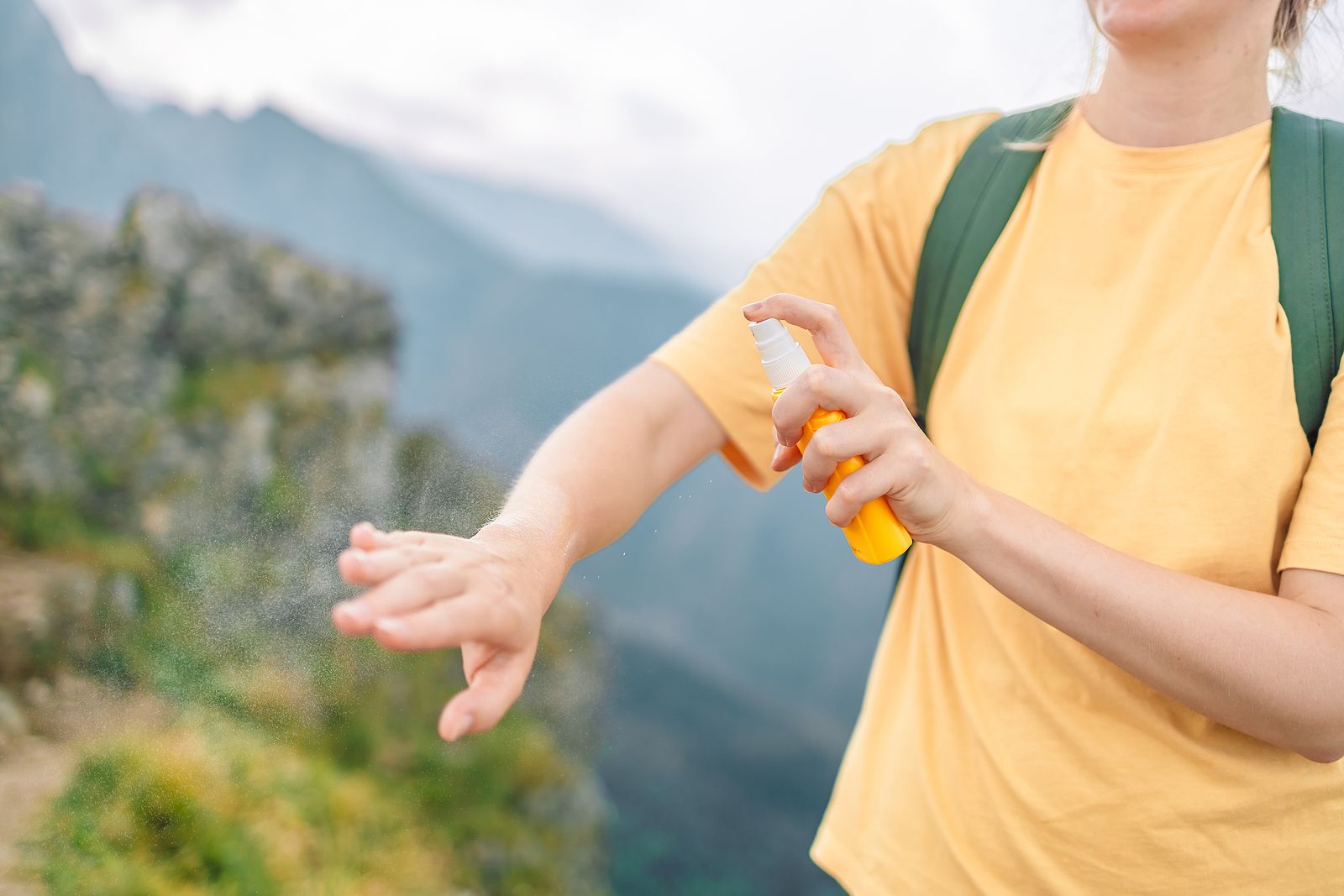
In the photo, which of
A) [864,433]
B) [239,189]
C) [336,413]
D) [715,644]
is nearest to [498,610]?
[864,433]

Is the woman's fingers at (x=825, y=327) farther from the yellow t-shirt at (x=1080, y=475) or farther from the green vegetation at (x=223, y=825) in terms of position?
the green vegetation at (x=223, y=825)

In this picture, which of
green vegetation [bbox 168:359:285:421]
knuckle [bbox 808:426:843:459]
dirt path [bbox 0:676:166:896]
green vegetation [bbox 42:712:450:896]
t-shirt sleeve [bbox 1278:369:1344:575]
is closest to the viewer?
knuckle [bbox 808:426:843:459]

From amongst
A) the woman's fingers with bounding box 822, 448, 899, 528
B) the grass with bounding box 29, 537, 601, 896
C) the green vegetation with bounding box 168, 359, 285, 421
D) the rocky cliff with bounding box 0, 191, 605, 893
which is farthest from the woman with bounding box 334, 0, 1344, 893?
the green vegetation with bounding box 168, 359, 285, 421

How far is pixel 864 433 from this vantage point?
657 millimetres

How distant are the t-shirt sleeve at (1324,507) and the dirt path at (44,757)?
3475 mm

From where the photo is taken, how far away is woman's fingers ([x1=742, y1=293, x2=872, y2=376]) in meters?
0.69

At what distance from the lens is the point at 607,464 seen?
0.87m

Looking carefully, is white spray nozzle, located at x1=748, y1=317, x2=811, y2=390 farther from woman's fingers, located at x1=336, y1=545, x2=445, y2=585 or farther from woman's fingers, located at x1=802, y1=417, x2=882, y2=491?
woman's fingers, located at x1=336, y1=545, x2=445, y2=585

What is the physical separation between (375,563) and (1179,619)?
24.2 inches

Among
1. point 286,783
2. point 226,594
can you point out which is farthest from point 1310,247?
point 286,783

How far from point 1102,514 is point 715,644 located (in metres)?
11.5

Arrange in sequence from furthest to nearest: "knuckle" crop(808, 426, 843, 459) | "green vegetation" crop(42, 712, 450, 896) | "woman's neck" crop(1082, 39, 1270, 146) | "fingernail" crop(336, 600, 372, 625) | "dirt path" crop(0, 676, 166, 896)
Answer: "green vegetation" crop(42, 712, 450, 896) < "dirt path" crop(0, 676, 166, 896) < "woman's neck" crop(1082, 39, 1270, 146) < "knuckle" crop(808, 426, 843, 459) < "fingernail" crop(336, 600, 372, 625)

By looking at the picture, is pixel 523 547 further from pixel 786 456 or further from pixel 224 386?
pixel 224 386

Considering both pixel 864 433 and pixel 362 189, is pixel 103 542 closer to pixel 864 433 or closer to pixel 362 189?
pixel 864 433
